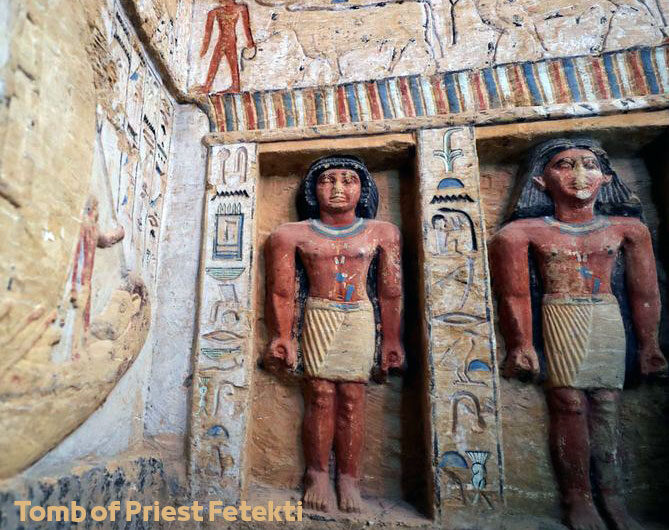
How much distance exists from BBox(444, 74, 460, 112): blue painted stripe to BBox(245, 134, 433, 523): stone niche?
303mm

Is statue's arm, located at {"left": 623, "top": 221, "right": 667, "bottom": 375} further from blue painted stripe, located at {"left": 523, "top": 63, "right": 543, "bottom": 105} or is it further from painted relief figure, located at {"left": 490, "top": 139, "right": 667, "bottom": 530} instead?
blue painted stripe, located at {"left": 523, "top": 63, "right": 543, "bottom": 105}

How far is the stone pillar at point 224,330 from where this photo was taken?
8.10ft

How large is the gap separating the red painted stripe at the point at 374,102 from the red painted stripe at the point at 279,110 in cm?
55

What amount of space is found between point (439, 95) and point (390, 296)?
126 centimetres

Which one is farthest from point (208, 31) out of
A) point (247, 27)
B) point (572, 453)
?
point (572, 453)

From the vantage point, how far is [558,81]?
9.27 feet

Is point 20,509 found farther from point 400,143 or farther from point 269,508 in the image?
point 400,143

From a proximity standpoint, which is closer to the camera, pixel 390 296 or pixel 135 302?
pixel 135 302

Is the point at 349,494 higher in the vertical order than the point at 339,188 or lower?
lower

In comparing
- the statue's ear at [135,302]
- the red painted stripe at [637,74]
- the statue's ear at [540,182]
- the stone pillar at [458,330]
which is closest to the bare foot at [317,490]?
the stone pillar at [458,330]

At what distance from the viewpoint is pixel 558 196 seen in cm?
280

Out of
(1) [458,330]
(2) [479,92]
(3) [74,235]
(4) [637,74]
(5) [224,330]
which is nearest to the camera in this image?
(3) [74,235]

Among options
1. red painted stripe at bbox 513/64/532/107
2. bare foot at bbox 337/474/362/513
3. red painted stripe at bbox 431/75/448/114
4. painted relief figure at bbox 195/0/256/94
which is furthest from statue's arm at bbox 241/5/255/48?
bare foot at bbox 337/474/362/513

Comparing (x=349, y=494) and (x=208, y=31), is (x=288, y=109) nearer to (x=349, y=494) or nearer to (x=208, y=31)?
(x=208, y=31)
